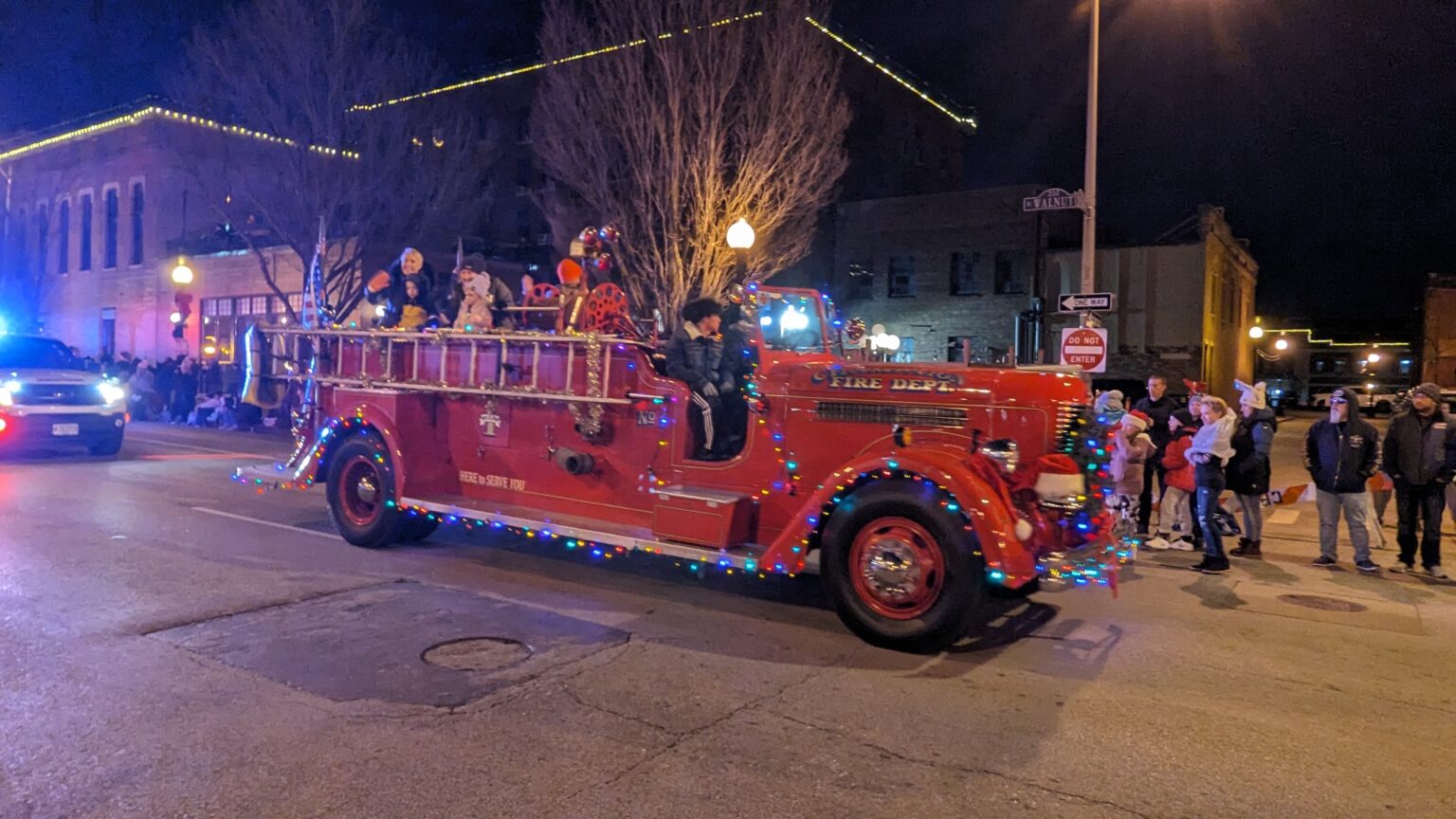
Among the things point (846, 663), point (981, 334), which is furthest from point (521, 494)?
point (981, 334)

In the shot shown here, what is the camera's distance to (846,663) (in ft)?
18.7

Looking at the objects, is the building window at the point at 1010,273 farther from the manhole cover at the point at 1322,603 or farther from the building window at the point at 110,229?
the building window at the point at 110,229

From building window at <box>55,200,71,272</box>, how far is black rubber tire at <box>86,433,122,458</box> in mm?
28717

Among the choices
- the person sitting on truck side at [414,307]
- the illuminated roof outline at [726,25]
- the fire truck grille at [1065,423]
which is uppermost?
the illuminated roof outline at [726,25]

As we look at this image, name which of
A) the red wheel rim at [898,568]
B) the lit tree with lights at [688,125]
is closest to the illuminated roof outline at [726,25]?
the lit tree with lights at [688,125]

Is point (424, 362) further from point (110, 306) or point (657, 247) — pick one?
point (110, 306)

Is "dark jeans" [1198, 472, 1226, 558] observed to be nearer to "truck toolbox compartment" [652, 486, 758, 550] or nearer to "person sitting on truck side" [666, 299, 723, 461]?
"truck toolbox compartment" [652, 486, 758, 550]

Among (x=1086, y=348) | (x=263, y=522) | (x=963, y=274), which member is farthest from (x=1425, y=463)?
(x=963, y=274)

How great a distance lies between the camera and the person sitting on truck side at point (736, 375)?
→ 7125 millimetres

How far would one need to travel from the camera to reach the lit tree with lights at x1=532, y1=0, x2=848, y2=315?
1745 cm

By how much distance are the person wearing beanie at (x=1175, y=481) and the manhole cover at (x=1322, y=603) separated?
1.78m

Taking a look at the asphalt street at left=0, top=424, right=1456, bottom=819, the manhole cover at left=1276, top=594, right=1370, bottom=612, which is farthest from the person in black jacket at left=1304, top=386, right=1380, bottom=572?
the manhole cover at left=1276, top=594, right=1370, bottom=612

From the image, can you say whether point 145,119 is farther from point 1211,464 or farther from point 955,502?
point 955,502

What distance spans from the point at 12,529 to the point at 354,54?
14162 mm
